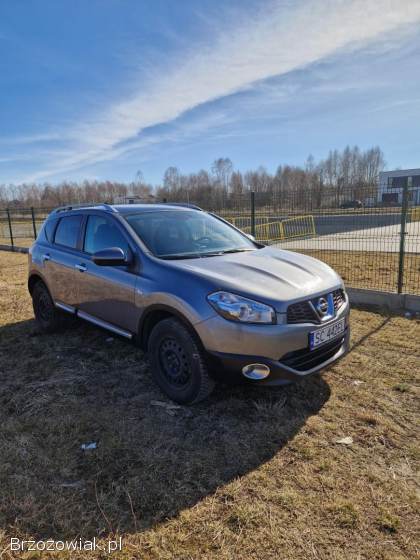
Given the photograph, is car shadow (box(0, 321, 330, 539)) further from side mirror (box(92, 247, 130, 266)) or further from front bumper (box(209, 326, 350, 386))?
side mirror (box(92, 247, 130, 266))

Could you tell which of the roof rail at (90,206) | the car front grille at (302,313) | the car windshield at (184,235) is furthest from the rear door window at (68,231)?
the car front grille at (302,313)


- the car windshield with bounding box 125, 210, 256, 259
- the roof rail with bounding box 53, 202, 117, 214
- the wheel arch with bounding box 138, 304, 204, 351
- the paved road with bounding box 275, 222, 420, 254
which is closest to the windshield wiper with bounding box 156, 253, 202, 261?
the car windshield with bounding box 125, 210, 256, 259

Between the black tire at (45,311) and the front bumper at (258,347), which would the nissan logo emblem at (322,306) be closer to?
the front bumper at (258,347)

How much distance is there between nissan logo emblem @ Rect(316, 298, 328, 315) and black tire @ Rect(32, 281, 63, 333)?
3.49m

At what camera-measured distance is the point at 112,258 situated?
3.47 metres

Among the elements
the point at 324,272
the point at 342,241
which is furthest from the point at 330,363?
the point at 342,241

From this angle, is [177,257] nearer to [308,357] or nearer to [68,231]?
[308,357]

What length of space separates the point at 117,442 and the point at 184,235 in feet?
6.96

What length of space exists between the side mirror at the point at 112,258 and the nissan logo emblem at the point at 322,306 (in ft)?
5.82

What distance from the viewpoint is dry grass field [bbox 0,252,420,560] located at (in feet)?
6.77

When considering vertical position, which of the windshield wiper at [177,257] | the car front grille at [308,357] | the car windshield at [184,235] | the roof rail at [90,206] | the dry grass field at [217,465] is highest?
the roof rail at [90,206]

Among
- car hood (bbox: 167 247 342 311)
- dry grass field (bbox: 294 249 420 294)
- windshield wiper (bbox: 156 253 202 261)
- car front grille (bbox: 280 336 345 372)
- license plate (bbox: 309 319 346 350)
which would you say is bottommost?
dry grass field (bbox: 294 249 420 294)

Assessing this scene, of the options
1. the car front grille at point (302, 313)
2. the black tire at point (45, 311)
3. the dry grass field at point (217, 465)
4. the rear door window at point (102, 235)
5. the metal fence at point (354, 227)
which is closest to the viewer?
the dry grass field at point (217, 465)

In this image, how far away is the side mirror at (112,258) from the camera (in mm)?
3477
